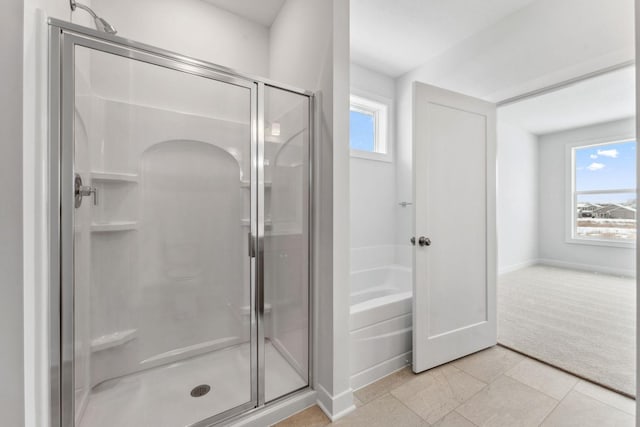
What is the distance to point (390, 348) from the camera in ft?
5.97

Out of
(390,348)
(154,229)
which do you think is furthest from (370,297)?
(154,229)

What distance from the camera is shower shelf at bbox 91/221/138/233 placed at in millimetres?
1436

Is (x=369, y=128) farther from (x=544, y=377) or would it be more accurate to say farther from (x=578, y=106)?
(x=578, y=106)

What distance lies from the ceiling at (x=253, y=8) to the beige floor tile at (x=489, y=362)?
125 inches

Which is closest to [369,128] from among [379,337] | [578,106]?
[379,337]

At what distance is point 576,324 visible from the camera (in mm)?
2471

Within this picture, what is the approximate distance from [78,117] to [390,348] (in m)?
2.20

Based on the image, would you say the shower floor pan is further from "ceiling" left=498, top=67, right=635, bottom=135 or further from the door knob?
"ceiling" left=498, top=67, right=635, bottom=135

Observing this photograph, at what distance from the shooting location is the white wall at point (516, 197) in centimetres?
445

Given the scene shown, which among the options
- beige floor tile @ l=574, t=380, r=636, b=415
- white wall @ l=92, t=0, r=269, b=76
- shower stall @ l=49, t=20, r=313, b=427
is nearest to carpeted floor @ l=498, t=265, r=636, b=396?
beige floor tile @ l=574, t=380, r=636, b=415

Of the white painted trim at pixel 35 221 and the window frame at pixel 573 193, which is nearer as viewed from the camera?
the white painted trim at pixel 35 221

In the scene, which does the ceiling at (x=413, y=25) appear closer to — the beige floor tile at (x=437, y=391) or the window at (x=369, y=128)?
the window at (x=369, y=128)

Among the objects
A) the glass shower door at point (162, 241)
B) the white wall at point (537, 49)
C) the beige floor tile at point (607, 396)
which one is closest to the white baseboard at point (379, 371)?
the glass shower door at point (162, 241)

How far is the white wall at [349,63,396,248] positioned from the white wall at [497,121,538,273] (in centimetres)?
248
